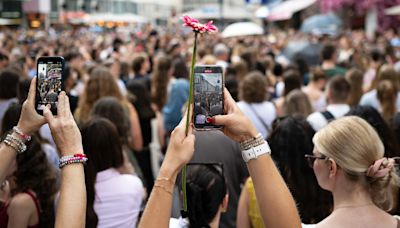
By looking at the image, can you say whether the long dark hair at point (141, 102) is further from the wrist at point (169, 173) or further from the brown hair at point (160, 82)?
the wrist at point (169, 173)

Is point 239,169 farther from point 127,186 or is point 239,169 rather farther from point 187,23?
point 187,23

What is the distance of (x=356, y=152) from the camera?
9.40 ft

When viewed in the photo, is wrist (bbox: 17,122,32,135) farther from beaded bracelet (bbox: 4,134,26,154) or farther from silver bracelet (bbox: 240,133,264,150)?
silver bracelet (bbox: 240,133,264,150)

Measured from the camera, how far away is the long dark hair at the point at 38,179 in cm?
368

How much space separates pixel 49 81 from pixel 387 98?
5077mm

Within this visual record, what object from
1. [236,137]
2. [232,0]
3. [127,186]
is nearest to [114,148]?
[127,186]

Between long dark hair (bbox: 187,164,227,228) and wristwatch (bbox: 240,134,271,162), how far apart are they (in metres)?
0.54

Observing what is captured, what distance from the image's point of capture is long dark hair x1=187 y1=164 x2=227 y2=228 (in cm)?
290

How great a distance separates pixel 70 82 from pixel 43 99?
5967 mm

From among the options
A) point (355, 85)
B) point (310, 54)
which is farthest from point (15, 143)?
point (310, 54)

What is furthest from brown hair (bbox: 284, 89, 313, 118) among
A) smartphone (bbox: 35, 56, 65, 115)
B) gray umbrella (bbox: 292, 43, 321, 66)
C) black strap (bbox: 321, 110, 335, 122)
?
gray umbrella (bbox: 292, 43, 321, 66)

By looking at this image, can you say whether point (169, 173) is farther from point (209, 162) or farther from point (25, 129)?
point (209, 162)

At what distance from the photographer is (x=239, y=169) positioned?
4.90m

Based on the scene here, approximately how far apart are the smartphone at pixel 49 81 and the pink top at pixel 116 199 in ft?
4.95
